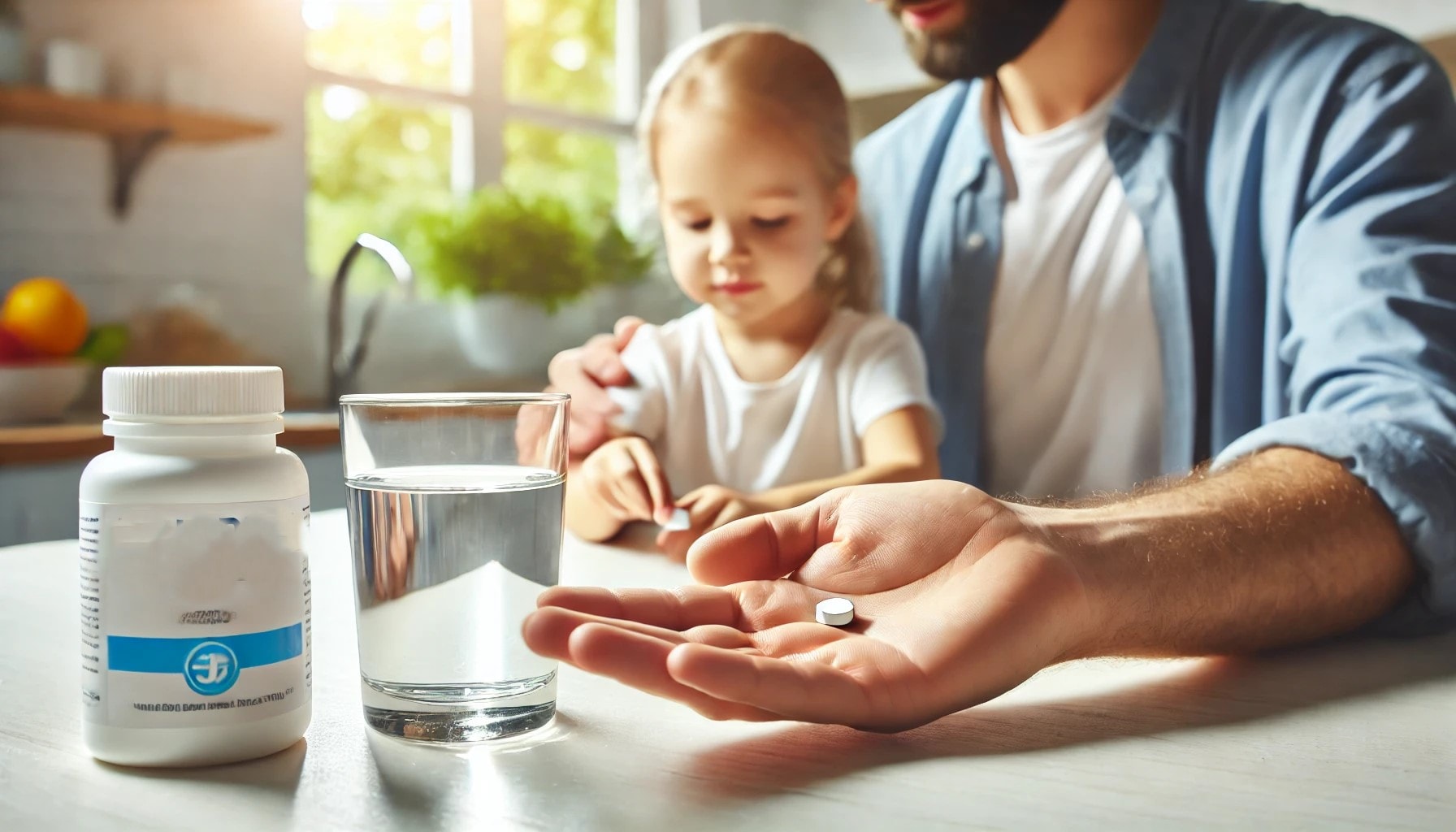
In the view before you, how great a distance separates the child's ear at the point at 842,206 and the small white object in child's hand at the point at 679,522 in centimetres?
49

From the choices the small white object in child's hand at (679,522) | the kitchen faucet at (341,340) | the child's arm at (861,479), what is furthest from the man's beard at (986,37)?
the kitchen faucet at (341,340)

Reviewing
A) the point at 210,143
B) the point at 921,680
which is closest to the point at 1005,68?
the point at 921,680

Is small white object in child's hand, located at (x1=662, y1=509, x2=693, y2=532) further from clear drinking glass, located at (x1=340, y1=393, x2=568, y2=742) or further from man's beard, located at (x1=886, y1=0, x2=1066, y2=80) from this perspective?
man's beard, located at (x1=886, y1=0, x2=1066, y2=80)

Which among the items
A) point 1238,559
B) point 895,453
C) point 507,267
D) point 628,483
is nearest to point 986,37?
point 895,453

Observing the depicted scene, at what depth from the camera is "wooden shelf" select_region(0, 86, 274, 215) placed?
206 centimetres

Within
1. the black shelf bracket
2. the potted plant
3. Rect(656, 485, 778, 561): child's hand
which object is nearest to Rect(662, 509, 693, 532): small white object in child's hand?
Rect(656, 485, 778, 561): child's hand

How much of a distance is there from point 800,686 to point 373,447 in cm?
22

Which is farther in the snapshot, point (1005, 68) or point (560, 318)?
point (560, 318)

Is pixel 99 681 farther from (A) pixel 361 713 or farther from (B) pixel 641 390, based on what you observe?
(B) pixel 641 390

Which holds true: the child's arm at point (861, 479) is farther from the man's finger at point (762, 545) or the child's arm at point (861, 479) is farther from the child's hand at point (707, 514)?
the man's finger at point (762, 545)

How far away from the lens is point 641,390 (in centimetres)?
141

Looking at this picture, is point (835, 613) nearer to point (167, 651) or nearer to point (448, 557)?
point (448, 557)

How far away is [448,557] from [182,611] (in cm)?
11

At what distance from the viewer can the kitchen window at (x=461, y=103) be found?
2.72 meters
